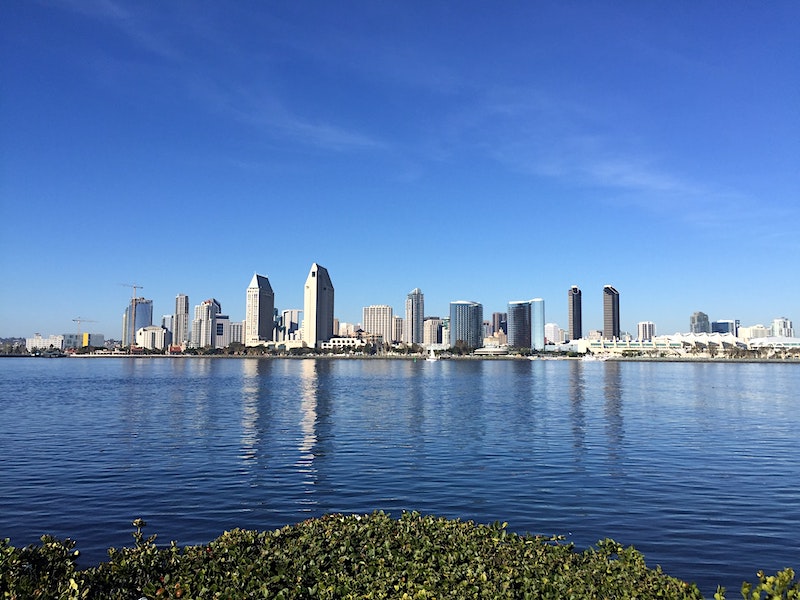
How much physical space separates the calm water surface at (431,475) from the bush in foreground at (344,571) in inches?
324

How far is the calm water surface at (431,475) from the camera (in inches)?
823

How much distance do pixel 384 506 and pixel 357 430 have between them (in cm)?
2324

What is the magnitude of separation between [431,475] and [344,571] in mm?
20339

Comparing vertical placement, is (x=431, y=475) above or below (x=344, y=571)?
below

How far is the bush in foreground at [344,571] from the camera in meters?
8.85

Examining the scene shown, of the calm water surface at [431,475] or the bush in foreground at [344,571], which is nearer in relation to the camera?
the bush in foreground at [344,571]

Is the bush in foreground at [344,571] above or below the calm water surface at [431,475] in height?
above

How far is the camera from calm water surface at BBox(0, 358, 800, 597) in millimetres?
20906

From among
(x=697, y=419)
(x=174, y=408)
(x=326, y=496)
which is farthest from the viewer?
(x=174, y=408)

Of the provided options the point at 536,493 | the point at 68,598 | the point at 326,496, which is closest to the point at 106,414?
the point at 326,496

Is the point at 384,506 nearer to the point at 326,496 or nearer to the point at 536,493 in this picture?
the point at 326,496

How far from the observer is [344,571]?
33.1ft

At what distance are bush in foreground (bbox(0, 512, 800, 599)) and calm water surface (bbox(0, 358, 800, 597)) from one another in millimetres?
8218

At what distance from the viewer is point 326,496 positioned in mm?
26000
